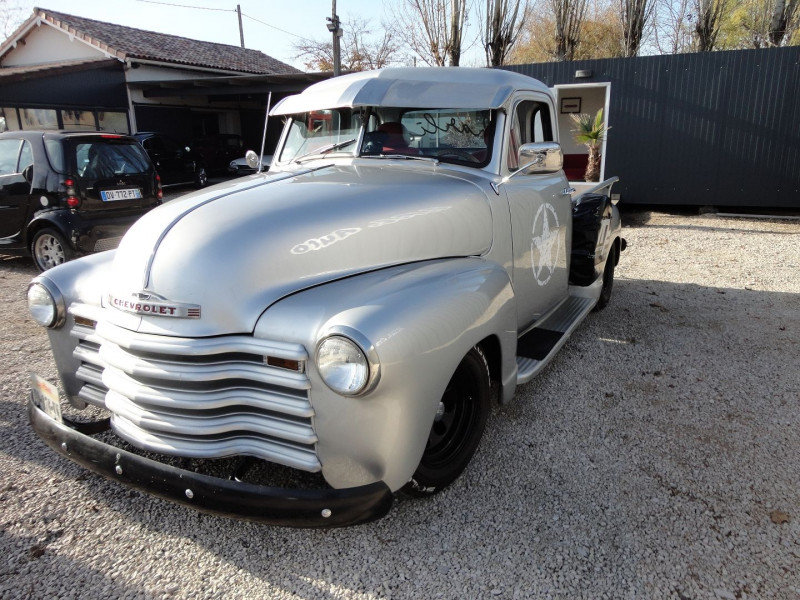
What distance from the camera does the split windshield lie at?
133 inches

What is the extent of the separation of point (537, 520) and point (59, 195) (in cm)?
681

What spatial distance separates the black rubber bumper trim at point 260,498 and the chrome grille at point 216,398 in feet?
0.45

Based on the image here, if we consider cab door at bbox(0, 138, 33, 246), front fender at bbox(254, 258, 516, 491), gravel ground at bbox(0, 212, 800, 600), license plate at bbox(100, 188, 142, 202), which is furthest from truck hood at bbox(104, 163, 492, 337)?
cab door at bbox(0, 138, 33, 246)

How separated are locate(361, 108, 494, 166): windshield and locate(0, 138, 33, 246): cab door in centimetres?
565

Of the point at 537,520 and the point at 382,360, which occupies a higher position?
the point at 382,360

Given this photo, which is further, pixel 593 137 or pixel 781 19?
pixel 781 19

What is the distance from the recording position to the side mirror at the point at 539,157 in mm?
3217

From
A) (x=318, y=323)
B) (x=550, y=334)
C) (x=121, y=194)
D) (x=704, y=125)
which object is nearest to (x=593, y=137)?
(x=704, y=125)

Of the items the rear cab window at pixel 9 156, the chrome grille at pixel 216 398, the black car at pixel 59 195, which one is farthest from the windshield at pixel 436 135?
the rear cab window at pixel 9 156

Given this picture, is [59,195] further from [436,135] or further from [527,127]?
[527,127]

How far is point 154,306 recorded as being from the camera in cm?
222

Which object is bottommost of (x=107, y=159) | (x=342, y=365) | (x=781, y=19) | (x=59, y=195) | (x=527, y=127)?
(x=342, y=365)

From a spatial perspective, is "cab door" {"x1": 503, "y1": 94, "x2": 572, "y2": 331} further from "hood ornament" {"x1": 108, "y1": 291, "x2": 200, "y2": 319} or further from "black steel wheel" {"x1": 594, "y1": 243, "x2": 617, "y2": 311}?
"hood ornament" {"x1": 108, "y1": 291, "x2": 200, "y2": 319}

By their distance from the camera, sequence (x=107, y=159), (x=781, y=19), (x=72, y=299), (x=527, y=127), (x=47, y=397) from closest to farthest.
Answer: (x=47, y=397) → (x=72, y=299) → (x=527, y=127) → (x=107, y=159) → (x=781, y=19)
